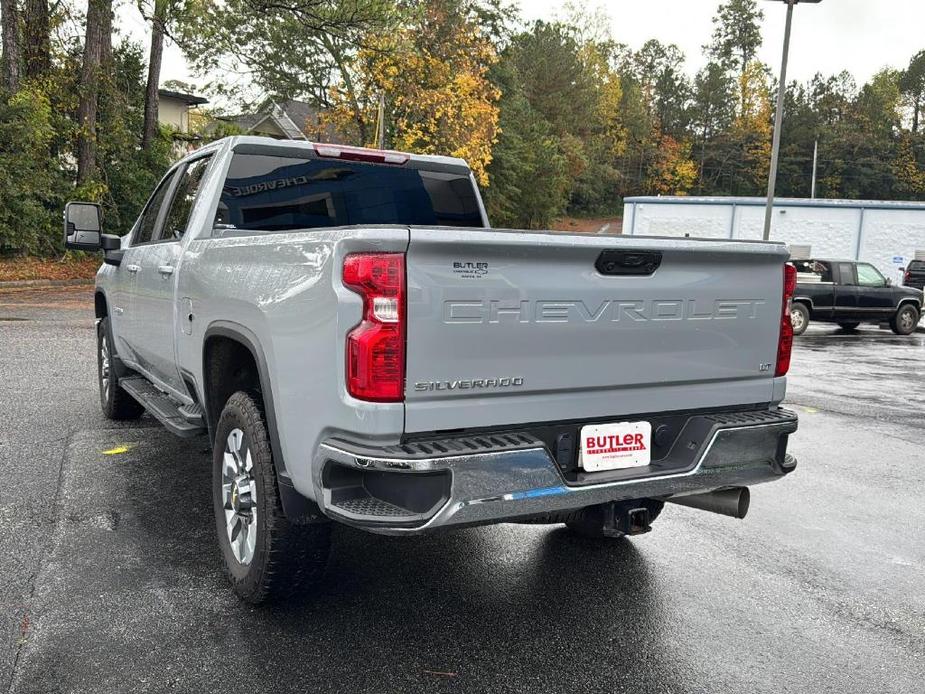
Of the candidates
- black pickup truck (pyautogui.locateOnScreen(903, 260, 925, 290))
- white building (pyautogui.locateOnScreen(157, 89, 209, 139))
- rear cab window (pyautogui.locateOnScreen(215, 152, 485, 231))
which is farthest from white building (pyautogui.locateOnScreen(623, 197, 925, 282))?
rear cab window (pyautogui.locateOnScreen(215, 152, 485, 231))

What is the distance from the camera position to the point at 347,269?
2738mm

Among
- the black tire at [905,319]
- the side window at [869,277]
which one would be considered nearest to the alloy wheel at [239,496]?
the side window at [869,277]

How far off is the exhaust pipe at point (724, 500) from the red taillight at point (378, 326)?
152 centimetres

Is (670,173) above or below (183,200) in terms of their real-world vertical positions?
above

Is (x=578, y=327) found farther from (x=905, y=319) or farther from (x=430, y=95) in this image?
(x=430, y=95)

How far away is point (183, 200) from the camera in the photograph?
4969 millimetres

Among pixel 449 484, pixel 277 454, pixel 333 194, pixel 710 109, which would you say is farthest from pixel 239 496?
pixel 710 109

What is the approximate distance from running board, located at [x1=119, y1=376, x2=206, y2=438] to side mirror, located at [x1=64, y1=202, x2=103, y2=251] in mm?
1007

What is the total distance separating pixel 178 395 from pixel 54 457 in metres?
1.51

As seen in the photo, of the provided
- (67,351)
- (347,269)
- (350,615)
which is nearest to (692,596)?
(350,615)

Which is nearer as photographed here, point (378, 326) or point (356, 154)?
point (378, 326)

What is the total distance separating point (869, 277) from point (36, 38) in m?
20.8

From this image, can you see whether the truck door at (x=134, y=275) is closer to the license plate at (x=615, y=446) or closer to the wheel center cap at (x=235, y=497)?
the wheel center cap at (x=235, y=497)

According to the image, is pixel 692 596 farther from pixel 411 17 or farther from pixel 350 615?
pixel 411 17
